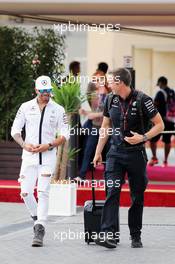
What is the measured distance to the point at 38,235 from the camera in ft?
32.6

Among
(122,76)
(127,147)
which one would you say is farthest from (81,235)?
(122,76)

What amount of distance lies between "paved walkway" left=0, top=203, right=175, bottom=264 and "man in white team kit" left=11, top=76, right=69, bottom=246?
317 millimetres

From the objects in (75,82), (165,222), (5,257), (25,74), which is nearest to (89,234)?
(5,257)

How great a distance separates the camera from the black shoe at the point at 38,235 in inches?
389

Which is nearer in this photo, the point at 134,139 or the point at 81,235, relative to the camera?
the point at 134,139

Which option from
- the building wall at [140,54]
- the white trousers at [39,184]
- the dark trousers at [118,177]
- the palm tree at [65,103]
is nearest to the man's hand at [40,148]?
the white trousers at [39,184]

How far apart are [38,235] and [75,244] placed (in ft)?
1.43

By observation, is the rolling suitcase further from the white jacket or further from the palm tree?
the palm tree

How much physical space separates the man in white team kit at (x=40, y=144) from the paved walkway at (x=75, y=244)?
1.04ft

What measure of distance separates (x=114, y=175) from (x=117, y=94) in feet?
2.58

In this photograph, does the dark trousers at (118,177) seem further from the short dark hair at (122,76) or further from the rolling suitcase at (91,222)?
the short dark hair at (122,76)

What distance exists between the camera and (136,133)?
9.59 metres

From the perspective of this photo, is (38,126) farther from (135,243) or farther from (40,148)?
(135,243)

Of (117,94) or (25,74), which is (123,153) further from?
(25,74)
